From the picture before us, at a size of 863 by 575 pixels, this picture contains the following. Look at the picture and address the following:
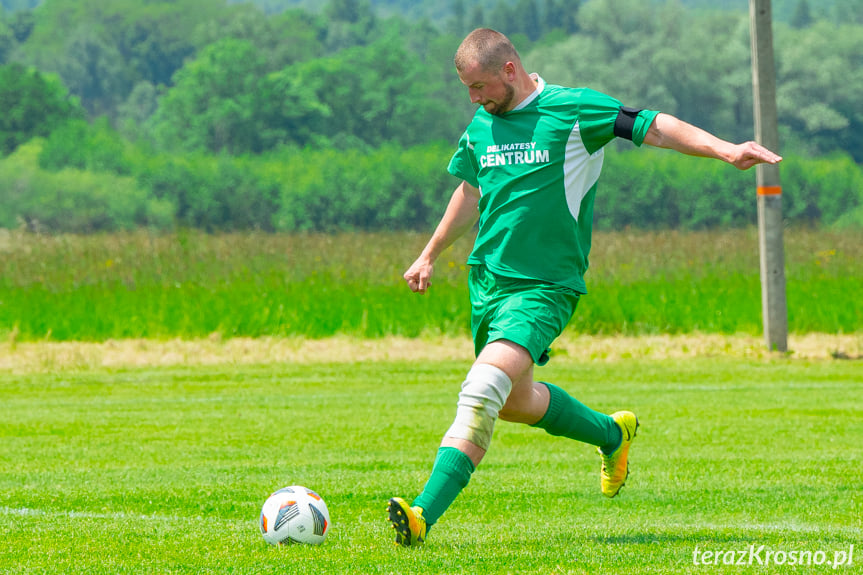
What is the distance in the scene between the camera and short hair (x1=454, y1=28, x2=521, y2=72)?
18.7 ft

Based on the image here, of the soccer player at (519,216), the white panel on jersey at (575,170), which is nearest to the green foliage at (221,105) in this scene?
the soccer player at (519,216)

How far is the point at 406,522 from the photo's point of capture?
17.5 feet

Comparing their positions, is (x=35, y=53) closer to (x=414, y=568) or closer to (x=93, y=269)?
(x=93, y=269)

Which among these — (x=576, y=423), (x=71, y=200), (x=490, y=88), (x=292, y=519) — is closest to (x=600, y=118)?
(x=490, y=88)

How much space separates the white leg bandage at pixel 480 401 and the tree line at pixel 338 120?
2511 cm

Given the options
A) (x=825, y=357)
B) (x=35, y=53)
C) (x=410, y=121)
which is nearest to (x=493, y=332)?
(x=825, y=357)

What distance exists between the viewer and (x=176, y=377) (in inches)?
593

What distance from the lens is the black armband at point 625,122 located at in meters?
5.69

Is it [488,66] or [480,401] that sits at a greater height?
[488,66]

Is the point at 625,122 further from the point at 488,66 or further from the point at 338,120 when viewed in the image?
the point at 338,120

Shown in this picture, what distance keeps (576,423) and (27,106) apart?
7025 centimetres

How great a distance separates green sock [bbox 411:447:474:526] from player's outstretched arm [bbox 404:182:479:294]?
107 centimetres

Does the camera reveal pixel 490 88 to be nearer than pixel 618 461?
Yes

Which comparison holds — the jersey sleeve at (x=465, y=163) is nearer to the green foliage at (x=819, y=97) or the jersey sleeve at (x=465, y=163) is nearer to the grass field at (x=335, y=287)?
the grass field at (x=335, y=287)
